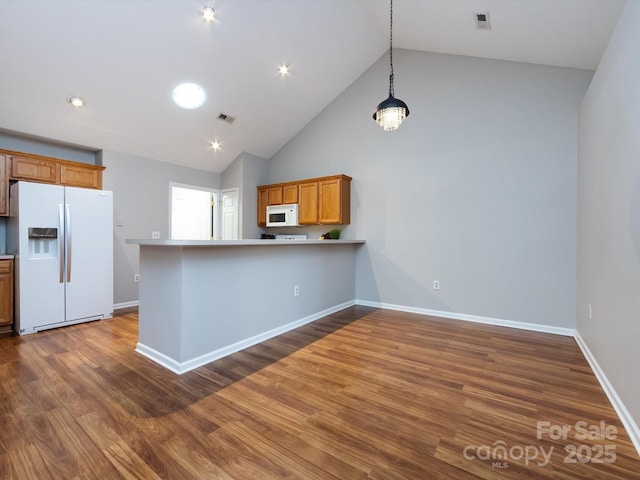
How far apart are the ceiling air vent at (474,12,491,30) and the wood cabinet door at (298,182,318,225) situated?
9.43 feet

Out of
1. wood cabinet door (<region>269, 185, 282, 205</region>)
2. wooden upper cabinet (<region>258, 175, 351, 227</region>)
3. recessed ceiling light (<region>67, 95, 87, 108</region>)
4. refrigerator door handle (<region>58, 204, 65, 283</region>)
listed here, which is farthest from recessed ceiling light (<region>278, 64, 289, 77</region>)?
refrigerator door handle (<region>58, 204, 65, 283</region>)

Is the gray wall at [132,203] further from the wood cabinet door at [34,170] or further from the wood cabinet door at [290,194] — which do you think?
the wood cabinet door at [290,194]

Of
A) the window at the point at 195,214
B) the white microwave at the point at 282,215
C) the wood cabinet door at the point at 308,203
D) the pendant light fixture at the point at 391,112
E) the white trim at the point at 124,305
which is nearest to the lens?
the pendant light fixture at the point at 391,112

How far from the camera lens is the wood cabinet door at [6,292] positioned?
10.6 ft

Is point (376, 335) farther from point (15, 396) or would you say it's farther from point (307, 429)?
point (15, 396)

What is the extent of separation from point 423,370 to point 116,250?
4544mm

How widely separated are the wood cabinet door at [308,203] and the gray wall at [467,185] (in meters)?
0.50

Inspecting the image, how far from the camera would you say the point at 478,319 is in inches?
151

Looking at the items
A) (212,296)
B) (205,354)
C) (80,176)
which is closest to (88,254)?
(80,176)

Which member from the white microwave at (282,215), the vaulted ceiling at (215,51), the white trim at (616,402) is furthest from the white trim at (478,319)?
the vaulted ceiling at (215,51)

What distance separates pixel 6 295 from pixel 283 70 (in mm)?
4354

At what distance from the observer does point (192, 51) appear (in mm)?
3441

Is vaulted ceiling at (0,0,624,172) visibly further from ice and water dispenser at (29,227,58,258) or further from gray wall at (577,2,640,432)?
ice and water dispenser at (29,227,58,258)

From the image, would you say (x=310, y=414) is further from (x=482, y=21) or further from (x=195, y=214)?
(x=195, y=214)
